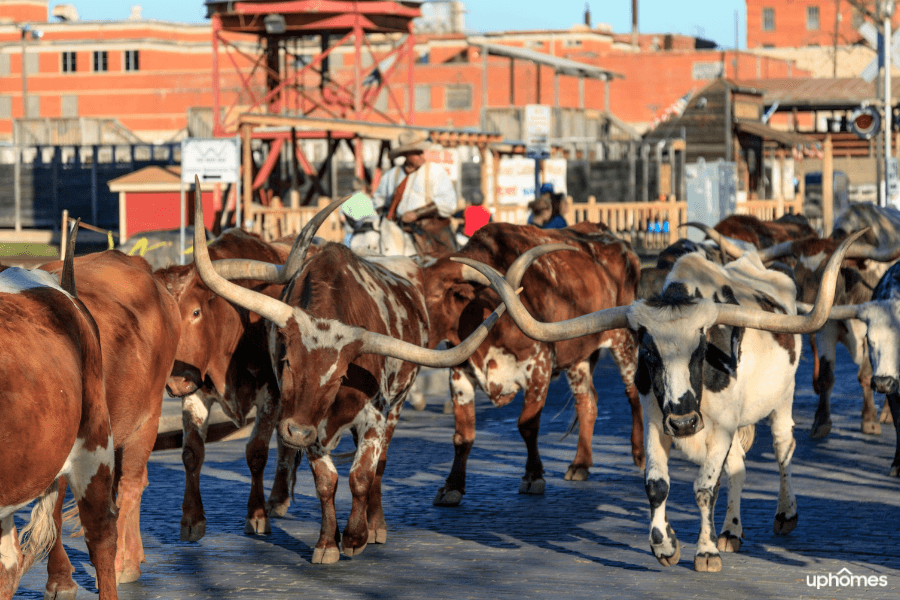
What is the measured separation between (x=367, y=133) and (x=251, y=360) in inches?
693

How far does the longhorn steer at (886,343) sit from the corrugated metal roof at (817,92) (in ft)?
137

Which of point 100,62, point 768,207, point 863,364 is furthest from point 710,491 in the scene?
point 100,62

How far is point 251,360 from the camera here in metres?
7.70

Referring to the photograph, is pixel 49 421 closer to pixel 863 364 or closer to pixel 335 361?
pixel 335 361

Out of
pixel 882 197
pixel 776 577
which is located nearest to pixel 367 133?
pixel 882 197

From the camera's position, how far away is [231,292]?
271 inches

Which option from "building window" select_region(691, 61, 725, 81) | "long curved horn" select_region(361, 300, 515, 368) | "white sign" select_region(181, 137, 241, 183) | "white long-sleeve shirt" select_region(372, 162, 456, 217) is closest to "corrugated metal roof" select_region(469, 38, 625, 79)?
"building window" select_region(691, 61, 725, 81)

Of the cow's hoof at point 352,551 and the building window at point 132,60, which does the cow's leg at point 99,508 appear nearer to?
the cow's hoof at point 352,551

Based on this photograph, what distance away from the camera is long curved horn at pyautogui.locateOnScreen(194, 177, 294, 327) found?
672cm

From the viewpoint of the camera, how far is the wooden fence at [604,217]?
771 inches

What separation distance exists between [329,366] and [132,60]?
6266 cm

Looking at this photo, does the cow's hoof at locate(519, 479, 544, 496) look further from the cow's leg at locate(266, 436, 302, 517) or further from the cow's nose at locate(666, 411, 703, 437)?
the cow's nose at locate(666, 411, 703, 437)

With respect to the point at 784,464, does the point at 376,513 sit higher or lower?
lower

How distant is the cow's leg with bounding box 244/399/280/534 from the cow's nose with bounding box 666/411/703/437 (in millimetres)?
2623
